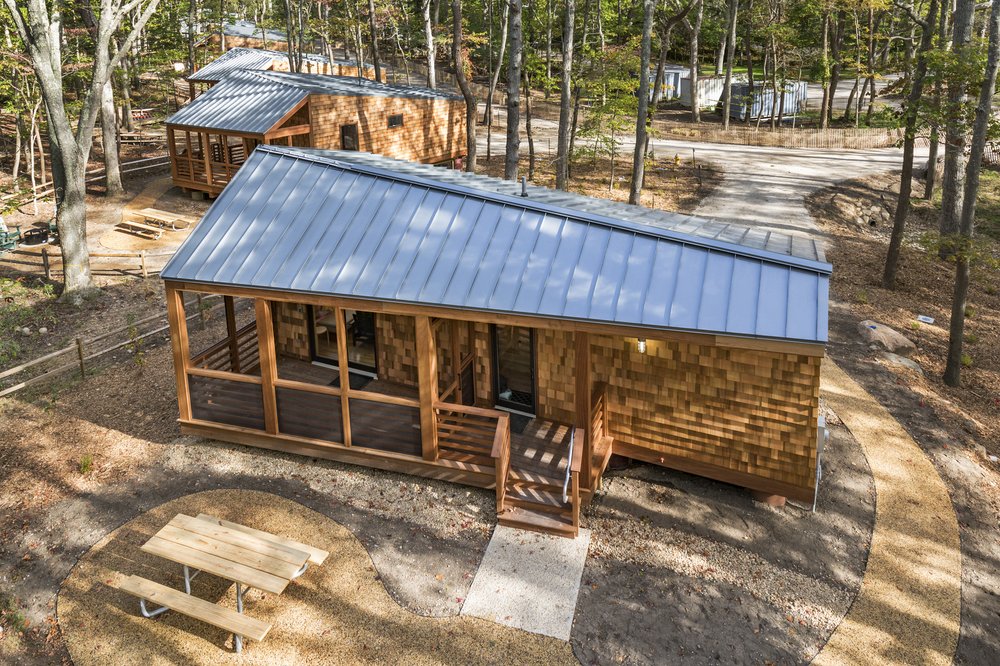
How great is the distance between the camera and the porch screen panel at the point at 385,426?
10688mm

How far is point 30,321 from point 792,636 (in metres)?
17.0

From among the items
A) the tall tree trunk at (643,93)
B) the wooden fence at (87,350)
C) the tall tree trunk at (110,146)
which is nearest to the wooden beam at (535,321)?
the wooden fence at (87,350)

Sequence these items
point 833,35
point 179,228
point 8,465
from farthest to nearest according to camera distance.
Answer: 1. point 833,35
2. point 179,228
3. point 8,465

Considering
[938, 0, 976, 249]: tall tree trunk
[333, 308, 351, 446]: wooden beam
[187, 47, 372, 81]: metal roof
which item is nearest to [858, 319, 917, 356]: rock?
[938, 0, 976, 249]: tall tree trunk

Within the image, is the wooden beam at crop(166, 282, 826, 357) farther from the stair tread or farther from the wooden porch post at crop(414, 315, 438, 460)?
the stair tread

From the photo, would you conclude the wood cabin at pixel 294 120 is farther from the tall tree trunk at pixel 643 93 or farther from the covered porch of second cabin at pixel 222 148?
the tall tree trunk at pixel 643 93

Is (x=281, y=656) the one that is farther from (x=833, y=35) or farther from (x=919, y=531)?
(x=833, y=35)

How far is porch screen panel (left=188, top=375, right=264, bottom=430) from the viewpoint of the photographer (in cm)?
1145

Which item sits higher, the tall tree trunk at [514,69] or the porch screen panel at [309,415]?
the tall tree trunk at [514,69]

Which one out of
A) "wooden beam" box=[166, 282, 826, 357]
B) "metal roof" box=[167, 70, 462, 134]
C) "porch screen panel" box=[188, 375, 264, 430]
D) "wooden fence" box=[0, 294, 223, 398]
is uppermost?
"metal roof" box=[167, 70, 462, 134]

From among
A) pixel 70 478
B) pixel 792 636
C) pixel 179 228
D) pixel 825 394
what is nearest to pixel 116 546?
pixel 70 478

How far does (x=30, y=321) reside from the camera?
16.9 metres

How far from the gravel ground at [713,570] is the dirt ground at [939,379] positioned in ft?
4.38

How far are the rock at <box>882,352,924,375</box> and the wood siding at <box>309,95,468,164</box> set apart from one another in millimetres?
19197
